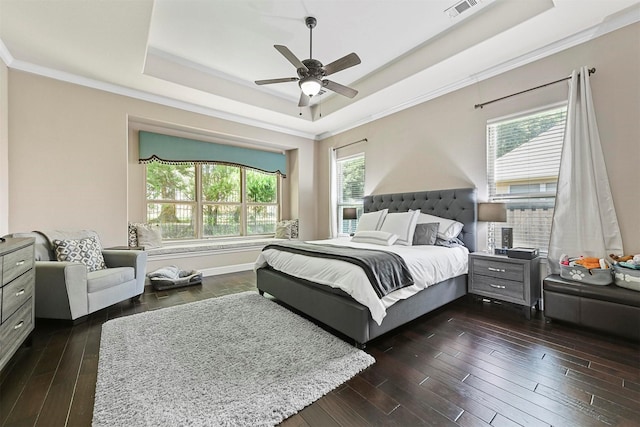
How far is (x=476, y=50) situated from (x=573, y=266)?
8.17 feet

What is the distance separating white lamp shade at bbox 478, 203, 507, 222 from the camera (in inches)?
119

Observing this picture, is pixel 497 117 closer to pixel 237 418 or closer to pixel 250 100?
pixel 250 100

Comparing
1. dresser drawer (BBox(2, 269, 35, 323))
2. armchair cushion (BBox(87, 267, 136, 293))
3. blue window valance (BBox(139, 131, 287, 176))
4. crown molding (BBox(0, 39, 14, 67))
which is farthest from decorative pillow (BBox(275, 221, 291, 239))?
crown molding (BBox(0, 39, 14, 67))

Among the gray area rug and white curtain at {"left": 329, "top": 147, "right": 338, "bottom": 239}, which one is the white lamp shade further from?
white curtain at {"left": 329, "top": 147, "right": 338, "bottom": 239}

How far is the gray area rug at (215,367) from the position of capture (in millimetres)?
1463

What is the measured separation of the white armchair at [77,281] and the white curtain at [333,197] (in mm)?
3526

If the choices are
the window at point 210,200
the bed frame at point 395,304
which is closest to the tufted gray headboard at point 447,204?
the bed frame at point 395,304

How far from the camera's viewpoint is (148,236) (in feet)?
14.2

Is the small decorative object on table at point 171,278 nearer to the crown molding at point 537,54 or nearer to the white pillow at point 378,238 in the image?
the white pillow at point 378,238

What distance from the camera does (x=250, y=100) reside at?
4.50 meters

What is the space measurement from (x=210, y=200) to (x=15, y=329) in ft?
11.8

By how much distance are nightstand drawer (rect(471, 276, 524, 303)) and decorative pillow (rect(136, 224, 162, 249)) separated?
474 cm

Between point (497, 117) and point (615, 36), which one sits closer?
point (615, 36)

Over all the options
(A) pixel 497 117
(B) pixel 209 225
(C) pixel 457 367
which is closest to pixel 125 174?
(B) pixel 209 225
